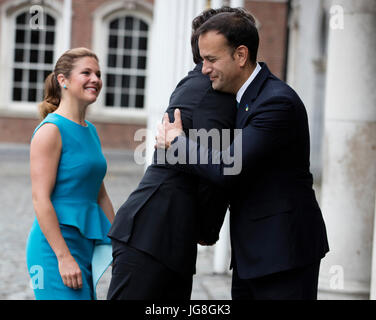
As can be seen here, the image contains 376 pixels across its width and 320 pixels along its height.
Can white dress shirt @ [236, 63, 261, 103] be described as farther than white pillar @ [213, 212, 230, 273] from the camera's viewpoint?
No

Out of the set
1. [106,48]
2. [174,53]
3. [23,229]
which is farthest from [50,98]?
[106,48]

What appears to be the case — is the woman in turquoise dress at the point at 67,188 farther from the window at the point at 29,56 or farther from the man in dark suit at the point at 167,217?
the window at the point at 29,56

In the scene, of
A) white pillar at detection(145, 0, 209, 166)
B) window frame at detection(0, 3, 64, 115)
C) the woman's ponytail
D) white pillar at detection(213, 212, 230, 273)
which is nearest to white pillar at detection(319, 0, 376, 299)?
white pillar at detection(213, 212, 230, 273)

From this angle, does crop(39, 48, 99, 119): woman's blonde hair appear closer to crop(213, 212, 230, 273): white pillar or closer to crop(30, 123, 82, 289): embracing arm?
crop(30, 123, 82, 289): embracing arm

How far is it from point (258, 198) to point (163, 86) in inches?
188

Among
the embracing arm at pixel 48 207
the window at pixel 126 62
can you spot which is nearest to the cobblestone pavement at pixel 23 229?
the embracing arm at pixel 48 207

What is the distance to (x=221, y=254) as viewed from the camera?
6344 mm

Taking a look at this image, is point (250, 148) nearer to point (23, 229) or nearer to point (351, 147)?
point (351, 147)

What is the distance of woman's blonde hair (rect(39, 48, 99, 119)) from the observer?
3.21m

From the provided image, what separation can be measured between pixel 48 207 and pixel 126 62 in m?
17.4

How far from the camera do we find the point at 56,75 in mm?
3238

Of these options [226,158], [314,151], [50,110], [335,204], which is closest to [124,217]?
[226,158]

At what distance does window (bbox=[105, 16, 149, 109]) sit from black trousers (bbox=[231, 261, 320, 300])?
17.7 m

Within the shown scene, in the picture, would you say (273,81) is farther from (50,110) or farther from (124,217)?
(50,110)
